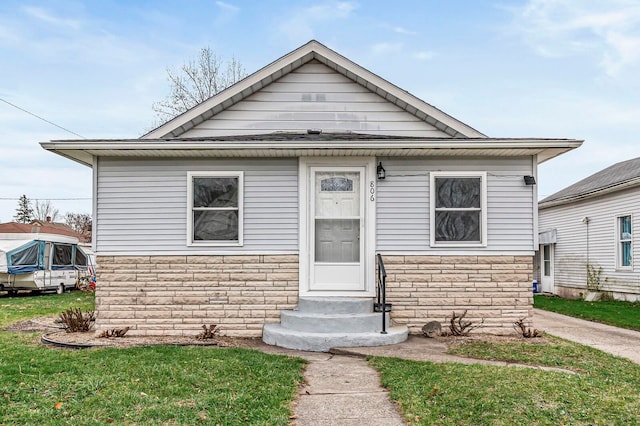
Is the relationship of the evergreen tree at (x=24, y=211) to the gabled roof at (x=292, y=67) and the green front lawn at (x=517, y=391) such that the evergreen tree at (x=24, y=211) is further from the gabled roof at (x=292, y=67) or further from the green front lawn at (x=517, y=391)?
the green front lawn at (x=517, y=391)

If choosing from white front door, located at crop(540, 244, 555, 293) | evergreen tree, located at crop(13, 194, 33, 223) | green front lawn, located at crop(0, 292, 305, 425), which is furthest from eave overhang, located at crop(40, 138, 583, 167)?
evergreen tree, located at crop(13, 194, 33, 223)

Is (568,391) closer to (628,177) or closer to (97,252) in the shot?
(97,252)

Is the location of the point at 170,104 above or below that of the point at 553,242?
above

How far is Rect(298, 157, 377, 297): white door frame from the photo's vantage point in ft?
28.4

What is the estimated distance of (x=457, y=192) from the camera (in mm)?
8836

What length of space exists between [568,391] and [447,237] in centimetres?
402

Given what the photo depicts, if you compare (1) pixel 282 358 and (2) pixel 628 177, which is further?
(2) pixel 628 177

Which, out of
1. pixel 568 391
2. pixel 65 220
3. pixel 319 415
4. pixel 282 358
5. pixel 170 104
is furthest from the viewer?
pixel 65 220

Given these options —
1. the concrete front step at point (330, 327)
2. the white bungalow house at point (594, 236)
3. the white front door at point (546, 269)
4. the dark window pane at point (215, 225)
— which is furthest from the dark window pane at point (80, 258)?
the white front door at point (546, 269)

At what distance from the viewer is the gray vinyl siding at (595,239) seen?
15.0 metres

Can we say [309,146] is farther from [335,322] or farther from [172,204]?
[335,322]

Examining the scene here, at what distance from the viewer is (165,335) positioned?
8617mm

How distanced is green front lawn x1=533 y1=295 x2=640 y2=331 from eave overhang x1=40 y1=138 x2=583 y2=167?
15.2ft

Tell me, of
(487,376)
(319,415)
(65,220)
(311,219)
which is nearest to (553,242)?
(311,219)
